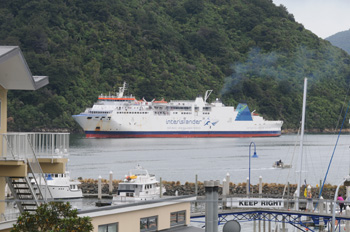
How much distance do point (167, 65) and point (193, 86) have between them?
7.60 metres

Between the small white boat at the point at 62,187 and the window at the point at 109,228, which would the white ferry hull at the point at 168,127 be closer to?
the small white boat at the point at 62,187

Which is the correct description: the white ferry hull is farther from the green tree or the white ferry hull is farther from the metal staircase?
the green tree

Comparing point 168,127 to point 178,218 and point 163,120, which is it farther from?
point 178,218

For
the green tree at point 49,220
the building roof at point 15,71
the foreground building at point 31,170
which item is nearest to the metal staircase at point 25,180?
the foreground building at point 31,170

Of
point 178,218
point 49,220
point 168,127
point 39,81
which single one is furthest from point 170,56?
point 49,220

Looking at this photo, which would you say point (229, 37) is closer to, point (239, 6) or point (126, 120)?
point (239, 6)

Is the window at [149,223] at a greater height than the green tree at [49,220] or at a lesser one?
lesser

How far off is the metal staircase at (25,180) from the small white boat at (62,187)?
1833cm

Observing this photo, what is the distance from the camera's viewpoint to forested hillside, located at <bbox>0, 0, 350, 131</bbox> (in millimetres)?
114250

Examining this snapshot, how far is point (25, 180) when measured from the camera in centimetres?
1177

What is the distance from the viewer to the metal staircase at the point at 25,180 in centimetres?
1170

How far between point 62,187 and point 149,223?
1684 centimetres

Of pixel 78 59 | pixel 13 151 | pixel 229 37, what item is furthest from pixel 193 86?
pixel 13 151

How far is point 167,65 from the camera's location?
136000 millimetres
